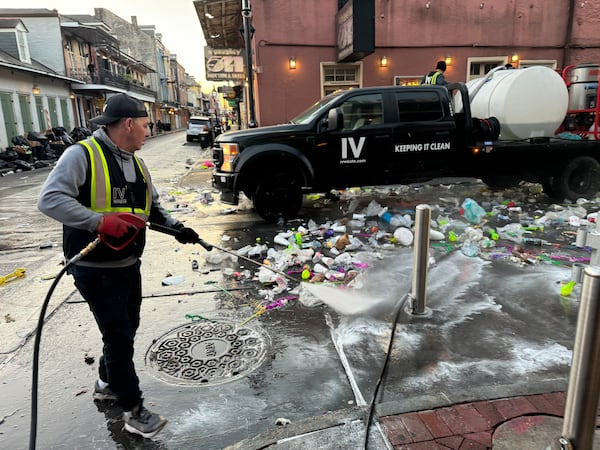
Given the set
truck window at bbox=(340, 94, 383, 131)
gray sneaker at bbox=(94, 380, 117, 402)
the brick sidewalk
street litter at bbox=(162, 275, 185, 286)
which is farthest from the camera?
truck window at bbox=(340, 94, 383, 131)

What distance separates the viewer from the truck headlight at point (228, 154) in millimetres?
7000

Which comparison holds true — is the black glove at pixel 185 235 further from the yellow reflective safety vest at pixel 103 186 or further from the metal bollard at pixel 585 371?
the metal bollard at pixel 585 371

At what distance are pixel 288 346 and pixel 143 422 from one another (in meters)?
1.33

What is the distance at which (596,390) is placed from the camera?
6.32 ft

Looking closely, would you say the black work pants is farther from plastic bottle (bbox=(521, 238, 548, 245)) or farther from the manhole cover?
plastic bottle (bbox=(521, 238, 548, 245))

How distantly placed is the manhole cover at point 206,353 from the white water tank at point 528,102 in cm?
692

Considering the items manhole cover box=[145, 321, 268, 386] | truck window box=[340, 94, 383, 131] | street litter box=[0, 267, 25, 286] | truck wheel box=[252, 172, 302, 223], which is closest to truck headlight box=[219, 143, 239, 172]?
truck wheel box=[252, 172, 302, 223]

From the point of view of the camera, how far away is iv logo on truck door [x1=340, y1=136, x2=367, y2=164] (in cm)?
723

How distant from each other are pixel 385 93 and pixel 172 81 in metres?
74.4

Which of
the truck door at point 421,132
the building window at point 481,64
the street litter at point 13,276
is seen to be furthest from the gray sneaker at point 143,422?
the building window at point 481,64

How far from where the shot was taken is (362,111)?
7418 mm

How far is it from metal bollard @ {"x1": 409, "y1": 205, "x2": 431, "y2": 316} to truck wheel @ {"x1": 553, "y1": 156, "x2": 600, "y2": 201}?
6.01 m

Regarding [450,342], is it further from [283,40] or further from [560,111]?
[283,40]

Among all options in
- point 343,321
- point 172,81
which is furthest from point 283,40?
point 172,81
